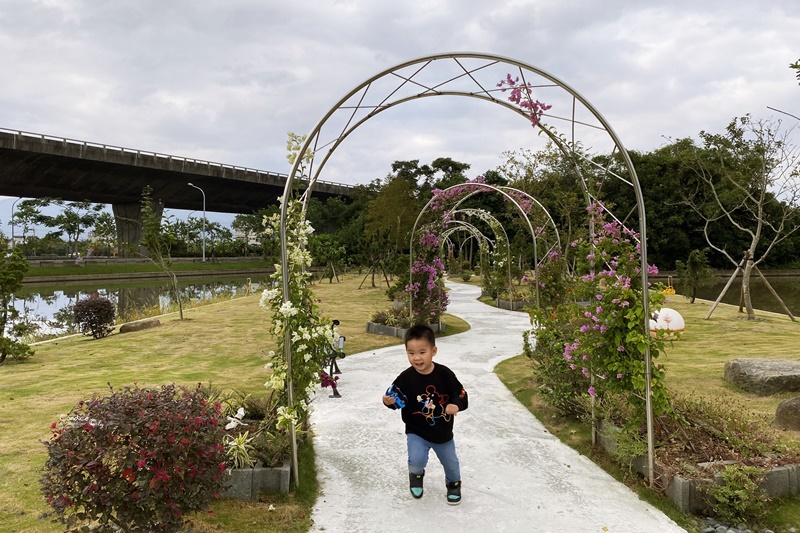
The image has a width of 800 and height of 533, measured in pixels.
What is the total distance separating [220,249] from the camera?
185ft

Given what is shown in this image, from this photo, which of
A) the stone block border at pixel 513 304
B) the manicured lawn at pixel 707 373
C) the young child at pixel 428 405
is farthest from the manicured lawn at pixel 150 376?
the stone block border at pixel 513 304

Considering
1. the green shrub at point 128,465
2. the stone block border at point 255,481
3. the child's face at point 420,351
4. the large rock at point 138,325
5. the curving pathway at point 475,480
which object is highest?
Answer: the child's face at point 420,351

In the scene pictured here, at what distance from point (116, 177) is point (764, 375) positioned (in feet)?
150

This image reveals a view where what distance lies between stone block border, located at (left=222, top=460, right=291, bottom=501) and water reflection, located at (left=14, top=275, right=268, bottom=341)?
8142 millimetres

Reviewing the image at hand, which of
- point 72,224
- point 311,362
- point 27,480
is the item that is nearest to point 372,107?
point 311,362

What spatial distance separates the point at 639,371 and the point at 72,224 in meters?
55.6

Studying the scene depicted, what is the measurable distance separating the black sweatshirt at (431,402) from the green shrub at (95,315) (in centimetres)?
1065

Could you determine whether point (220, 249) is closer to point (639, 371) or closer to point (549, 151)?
point (549, 151)

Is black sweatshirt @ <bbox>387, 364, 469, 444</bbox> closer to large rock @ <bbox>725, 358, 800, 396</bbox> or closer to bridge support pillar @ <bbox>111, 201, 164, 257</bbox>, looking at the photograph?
large rock @ <bbox>725, 358, 800, 396</bbox>

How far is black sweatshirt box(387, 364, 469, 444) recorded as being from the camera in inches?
145

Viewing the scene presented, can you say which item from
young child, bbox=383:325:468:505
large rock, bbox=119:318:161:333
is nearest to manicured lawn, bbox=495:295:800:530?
young child, bbox=383:325:468:505

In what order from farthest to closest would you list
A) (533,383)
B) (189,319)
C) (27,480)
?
(189,319) < (533,383) < (27,480)

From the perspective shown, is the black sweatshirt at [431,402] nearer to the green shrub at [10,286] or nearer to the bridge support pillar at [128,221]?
the green shrub at [10,286]

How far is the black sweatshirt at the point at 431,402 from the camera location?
12.1ft
